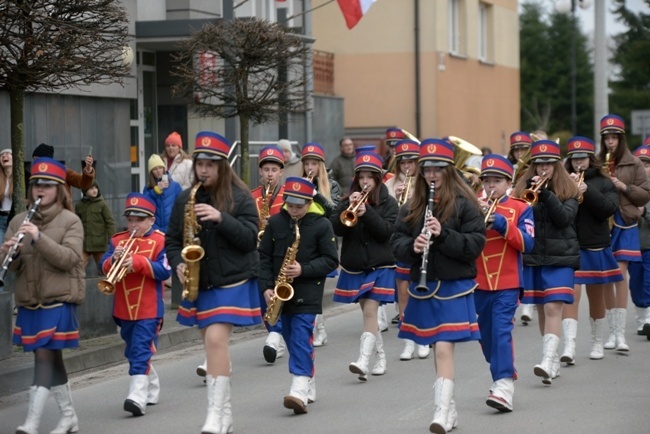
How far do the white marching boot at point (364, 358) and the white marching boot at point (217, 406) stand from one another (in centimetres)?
253

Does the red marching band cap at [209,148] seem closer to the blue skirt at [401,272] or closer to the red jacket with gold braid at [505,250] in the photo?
the red jacket with gold braid at [505,250]

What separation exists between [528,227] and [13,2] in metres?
4.74

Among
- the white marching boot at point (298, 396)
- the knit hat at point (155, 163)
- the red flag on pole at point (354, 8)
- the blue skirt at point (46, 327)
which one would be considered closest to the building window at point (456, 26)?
the red flag on pole at point (354, 8)

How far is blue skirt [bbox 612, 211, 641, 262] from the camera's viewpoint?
41.9 ft

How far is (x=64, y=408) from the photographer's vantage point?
874 centimetres

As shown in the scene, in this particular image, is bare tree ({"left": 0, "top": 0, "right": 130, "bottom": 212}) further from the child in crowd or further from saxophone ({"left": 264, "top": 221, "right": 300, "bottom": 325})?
saxophone ({"left": 264, "top": 221, "right": 300, "bottom": 325})

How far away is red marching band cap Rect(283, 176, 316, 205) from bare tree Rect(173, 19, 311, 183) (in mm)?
6752

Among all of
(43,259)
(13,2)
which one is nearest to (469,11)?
(13,2)

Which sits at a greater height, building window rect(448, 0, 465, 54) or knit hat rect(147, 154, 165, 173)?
building window rect(448, 0, 465, 54)

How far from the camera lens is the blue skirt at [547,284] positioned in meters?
10.6

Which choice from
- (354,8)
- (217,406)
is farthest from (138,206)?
(354,8)

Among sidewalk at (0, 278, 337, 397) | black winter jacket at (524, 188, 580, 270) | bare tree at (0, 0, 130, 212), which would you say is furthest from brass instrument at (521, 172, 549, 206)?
sidewalk at (0, 278, 337, 397)

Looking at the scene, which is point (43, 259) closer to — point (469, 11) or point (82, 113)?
point (82, 113)

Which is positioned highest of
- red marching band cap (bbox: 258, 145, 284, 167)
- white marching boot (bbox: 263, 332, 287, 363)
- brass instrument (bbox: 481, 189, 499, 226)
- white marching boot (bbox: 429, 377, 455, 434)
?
red marching band cap (bbox: 258, 145, 284, 167)
